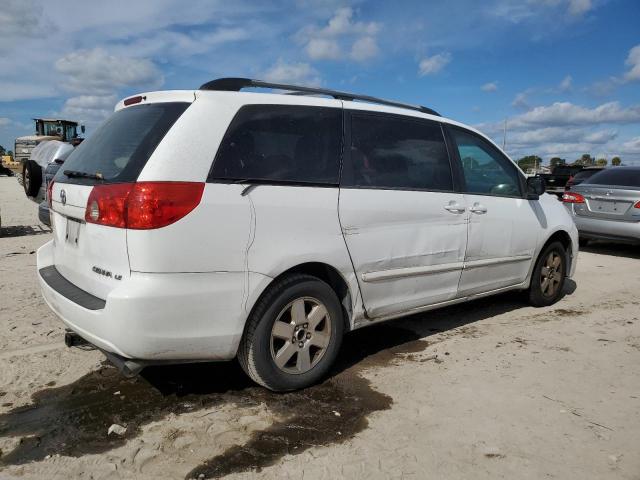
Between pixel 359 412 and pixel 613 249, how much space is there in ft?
29.6

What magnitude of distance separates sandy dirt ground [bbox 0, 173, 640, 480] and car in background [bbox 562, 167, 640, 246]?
4602 mm

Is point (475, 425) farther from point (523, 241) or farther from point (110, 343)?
point (523, 241)

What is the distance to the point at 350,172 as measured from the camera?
3750mm

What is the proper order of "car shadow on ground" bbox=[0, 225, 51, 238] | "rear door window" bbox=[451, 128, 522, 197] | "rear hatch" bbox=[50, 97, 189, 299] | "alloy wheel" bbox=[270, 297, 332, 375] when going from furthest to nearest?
"car shadow on ground" bbox=[0, 225, 51, 238]
"rear door window" bbox=[451, 128, 522, 197]
"alloy wheel" bbox=[270, 297, 332, 375]
"rear hatch" bbox=[50, 97, 189, 299]

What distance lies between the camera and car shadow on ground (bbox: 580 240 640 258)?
984 cm

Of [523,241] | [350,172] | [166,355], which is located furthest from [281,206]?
[523,241]

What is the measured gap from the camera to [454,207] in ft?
14.5

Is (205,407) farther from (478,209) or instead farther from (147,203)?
(478,209)

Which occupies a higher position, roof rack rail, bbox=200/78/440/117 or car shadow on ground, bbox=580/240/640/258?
roof rack rail, bbox=200/78/440/117

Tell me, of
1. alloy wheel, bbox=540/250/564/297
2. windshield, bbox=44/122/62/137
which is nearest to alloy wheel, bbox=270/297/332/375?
alloy wheel, bbox=540/250/564/297

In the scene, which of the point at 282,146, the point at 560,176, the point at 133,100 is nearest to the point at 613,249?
the point at 282,146

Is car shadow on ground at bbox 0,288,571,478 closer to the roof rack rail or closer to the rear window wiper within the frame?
the rear window wiper

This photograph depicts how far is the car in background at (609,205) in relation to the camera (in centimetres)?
888

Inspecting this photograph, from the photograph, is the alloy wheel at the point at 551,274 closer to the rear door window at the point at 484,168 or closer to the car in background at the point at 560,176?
the rear door window at the point at 484,168
